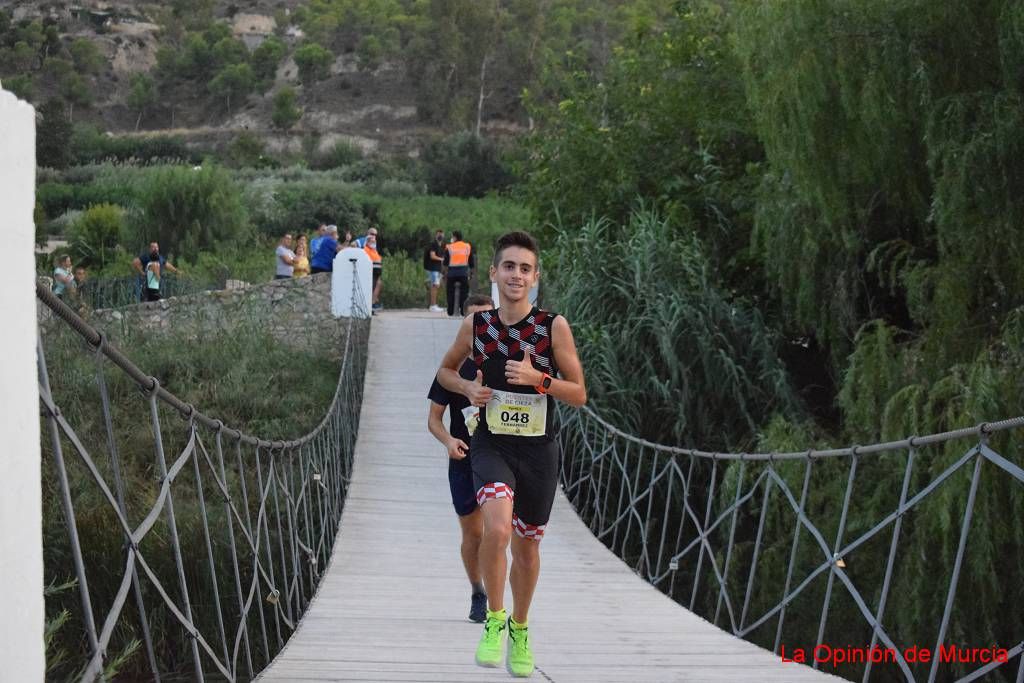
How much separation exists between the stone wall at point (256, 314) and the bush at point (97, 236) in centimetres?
798

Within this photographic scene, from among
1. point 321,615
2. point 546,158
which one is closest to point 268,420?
point 546,158

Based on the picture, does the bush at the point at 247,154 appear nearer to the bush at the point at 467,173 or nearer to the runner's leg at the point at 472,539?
the bush at the point at 467,173

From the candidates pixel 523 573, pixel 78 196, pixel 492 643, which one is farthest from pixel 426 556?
pixel 78 196

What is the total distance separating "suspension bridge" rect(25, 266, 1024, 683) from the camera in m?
3.97

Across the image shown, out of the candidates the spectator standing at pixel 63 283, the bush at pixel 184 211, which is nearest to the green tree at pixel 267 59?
the bush at pixel 184 211

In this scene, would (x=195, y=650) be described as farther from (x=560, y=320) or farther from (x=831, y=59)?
(x=831, y=59)

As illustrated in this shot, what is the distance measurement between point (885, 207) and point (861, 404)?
6.28 feet

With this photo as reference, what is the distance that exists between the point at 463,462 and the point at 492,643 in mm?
876

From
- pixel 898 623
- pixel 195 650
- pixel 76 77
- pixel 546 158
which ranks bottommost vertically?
pixel 898 623

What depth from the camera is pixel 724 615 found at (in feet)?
35.8

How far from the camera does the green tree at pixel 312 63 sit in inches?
3066

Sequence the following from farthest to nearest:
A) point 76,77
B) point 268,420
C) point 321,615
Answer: point 76,77 < point 268,420 < point 321,615

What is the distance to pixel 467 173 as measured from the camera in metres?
44.5

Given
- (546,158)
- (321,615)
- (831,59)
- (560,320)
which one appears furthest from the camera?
(546,158)
